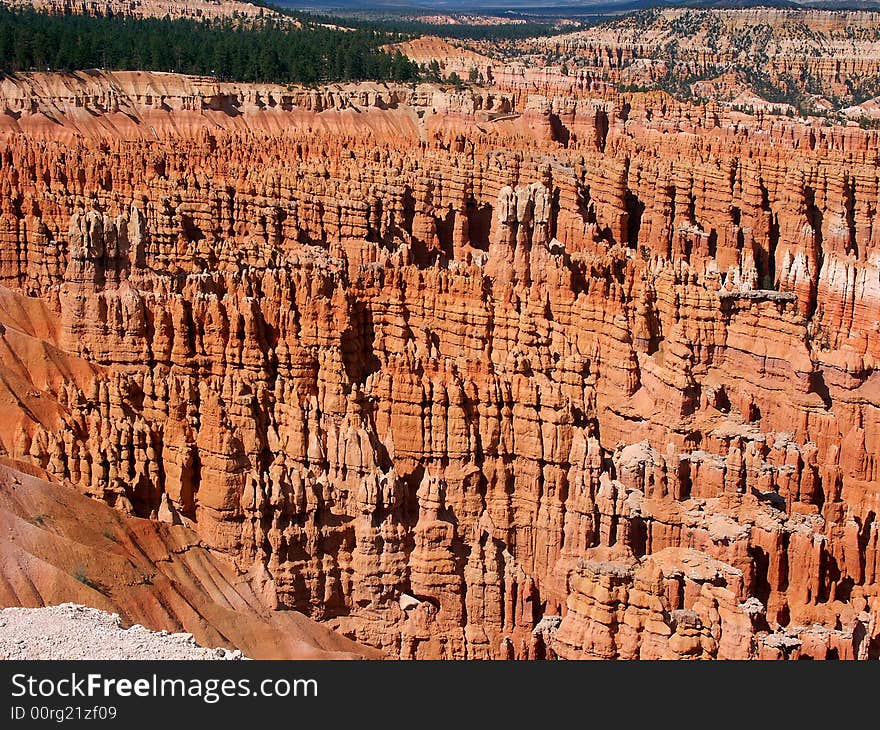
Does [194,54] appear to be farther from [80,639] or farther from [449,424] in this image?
[80,639]

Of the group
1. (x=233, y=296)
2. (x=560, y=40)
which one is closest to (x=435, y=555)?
(x=233, y=296)

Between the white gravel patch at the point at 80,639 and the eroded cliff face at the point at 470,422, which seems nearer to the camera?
the white gravel patch at the point at 80,639

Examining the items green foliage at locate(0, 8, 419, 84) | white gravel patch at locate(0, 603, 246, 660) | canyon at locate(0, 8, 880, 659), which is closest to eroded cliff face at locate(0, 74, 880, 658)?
canyon at locate(0, 8, 880, 659)

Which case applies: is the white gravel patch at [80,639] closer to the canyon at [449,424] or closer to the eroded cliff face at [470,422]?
the canyon at [449,424]

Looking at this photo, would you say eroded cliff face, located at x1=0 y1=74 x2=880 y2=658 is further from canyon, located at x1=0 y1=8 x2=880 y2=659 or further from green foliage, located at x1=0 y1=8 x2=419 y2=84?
green foliage, located at x1=0 y1=8 x2=419 y2=84

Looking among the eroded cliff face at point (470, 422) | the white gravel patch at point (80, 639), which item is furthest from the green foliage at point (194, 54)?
the white gravel patch at point (80, 639)

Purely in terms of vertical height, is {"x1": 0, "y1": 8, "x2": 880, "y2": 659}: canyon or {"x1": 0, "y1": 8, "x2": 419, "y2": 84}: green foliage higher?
{"x1": 0, "y1": 8, "x2": 419, "y2": 84}: green foliage
